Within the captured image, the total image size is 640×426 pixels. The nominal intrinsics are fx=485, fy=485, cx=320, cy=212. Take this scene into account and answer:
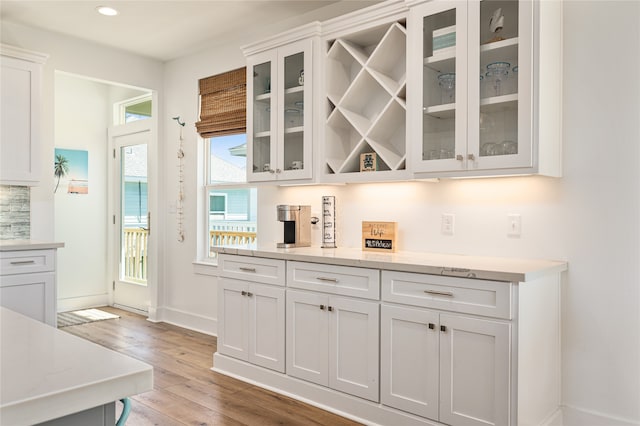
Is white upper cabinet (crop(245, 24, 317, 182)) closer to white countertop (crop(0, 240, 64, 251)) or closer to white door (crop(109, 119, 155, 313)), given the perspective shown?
white countertop (crop(0, 240, 64, 251))

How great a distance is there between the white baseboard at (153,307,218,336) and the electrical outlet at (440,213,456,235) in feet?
8.44

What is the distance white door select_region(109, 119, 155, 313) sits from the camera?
219 inches

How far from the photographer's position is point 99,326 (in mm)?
4953

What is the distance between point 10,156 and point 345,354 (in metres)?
3.13

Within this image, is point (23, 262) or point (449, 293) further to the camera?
point (23, 262)

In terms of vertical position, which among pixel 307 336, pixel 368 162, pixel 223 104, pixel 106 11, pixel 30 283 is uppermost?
pixel 106 11

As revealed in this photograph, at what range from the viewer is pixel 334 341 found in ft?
9.30

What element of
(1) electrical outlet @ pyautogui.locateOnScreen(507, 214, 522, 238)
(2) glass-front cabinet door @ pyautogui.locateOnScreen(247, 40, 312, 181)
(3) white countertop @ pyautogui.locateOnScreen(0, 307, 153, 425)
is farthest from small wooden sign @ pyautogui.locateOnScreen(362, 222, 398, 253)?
(3) white countertop @ pyautogui.locateOnScreen(0, 307, 153, 425)

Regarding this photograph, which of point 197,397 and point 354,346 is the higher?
point 354,346

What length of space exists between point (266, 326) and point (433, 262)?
1.26 m

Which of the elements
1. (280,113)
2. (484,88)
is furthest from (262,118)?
(484,88)

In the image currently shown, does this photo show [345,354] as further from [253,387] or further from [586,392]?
[586,392]

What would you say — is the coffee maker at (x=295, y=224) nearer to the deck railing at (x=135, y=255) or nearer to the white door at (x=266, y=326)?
the white door at (x=266, y=326)

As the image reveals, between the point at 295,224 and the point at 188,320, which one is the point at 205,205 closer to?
the point at 188,320
